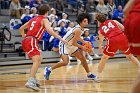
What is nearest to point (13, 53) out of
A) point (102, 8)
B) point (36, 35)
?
point (102, 8)

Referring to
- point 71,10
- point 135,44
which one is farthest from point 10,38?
point 135,44

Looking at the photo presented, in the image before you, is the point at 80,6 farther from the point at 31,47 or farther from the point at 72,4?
the point at 31,47

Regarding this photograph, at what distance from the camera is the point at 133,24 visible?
3.42 meters

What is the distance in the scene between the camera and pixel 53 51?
17141mm

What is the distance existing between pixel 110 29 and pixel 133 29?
5.81 metres

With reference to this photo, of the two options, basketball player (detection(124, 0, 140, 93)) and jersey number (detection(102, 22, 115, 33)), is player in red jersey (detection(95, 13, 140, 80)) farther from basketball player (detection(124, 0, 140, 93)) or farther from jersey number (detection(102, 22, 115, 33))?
basketball player (detection(124, 0, 140, 93))

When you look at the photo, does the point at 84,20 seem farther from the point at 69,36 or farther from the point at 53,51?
Result: the point at 53,51

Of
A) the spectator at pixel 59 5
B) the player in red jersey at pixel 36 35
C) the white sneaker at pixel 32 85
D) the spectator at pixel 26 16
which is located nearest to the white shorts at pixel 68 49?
the player in red jersey at pixel 36 35

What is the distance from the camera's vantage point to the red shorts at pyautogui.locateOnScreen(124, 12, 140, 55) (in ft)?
11.2

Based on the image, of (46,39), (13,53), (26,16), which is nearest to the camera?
(13,53)

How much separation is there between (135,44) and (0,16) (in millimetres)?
14962

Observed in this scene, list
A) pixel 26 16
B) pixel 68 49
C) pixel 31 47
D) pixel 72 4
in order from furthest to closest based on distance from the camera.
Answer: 1. pixel 72 4
2. pixel 26 16
3. pixel 68 49
4. pixel 31 47

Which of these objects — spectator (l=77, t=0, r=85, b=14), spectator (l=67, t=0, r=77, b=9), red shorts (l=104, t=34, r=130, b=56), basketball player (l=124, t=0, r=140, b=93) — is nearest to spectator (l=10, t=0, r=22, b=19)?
spectator (l=77, t=0, r=85, b=14)

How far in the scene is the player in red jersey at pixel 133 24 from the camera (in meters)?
3.42
